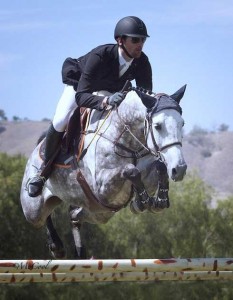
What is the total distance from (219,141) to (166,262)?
116 metres

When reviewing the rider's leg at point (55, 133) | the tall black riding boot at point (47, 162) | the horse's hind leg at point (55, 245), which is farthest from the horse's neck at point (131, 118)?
the horse's hind leg at point (55, 245)

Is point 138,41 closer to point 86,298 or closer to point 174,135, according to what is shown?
point 174,135

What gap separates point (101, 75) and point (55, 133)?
33.9 inches

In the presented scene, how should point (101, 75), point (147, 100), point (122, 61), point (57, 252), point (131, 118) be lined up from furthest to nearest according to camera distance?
1. point (57, 252)
2. point (101, 75)
3. point (122, 61)
4. point (131, 118)
5. point (147, 100)

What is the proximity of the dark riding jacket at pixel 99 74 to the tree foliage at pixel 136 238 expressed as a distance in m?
22.0

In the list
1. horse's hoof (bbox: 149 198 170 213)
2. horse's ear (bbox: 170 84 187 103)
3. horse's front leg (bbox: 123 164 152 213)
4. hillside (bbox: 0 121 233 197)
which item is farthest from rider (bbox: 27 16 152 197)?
hillside (bbox: 0 121 233 197)

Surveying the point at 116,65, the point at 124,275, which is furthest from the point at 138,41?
the point at 124,275

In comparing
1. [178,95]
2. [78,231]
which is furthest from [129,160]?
[78,231]

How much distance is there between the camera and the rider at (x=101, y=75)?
8.91 m

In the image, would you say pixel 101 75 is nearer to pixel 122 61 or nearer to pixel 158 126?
pixel 122 61

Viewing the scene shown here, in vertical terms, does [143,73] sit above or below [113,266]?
above

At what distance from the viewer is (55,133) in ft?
31.6

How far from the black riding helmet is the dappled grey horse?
1.88 ft

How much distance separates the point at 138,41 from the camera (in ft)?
29.5
